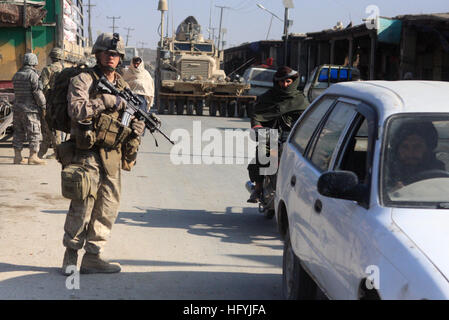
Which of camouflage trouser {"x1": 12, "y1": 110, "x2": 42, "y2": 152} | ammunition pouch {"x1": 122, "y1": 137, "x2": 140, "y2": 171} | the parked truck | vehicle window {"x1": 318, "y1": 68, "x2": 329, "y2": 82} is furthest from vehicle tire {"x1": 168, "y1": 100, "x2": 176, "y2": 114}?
ammunition pouch {"x1": 122, "y1": 137, "x2": 140, "y2": 171}

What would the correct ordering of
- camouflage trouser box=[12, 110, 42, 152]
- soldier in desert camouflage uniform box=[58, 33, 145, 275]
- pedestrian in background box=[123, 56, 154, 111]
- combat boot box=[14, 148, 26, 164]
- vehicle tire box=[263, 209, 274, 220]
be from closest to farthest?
soldier in desert camouflage uniform box=[58, 33, 145, 275] < vehicle tire box=[263, 209, 274, 220] < camouflage trouser box=[12, 110, 42, 152] < combat boot box=[14, 148, 26, 164] < pedestrian in background box=[123, 56, 154, 111]

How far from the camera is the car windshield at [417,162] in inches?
134

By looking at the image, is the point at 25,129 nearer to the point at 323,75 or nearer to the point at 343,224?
the point at 343,224

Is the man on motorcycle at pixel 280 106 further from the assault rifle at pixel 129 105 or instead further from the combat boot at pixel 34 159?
the combat boot at pixel 34 159

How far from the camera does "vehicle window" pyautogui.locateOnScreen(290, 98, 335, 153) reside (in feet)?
16.1

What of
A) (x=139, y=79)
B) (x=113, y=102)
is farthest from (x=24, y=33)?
(x=113, y=102)

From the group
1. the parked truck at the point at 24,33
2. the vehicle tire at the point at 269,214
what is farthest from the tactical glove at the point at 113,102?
the parked truck at the point at 24,33

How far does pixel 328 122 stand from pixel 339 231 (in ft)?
4.00

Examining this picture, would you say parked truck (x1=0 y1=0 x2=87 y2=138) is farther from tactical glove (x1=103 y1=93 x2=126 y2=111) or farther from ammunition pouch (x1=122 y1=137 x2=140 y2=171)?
tactical glove (x1=103 y1=93 x2=126 y2=111)

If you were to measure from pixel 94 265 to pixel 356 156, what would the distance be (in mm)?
2536

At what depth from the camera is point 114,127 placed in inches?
217

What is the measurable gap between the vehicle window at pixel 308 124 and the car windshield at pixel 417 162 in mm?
1097

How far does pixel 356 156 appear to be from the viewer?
4.20 m

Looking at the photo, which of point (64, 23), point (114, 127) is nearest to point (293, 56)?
point (64, 23)
